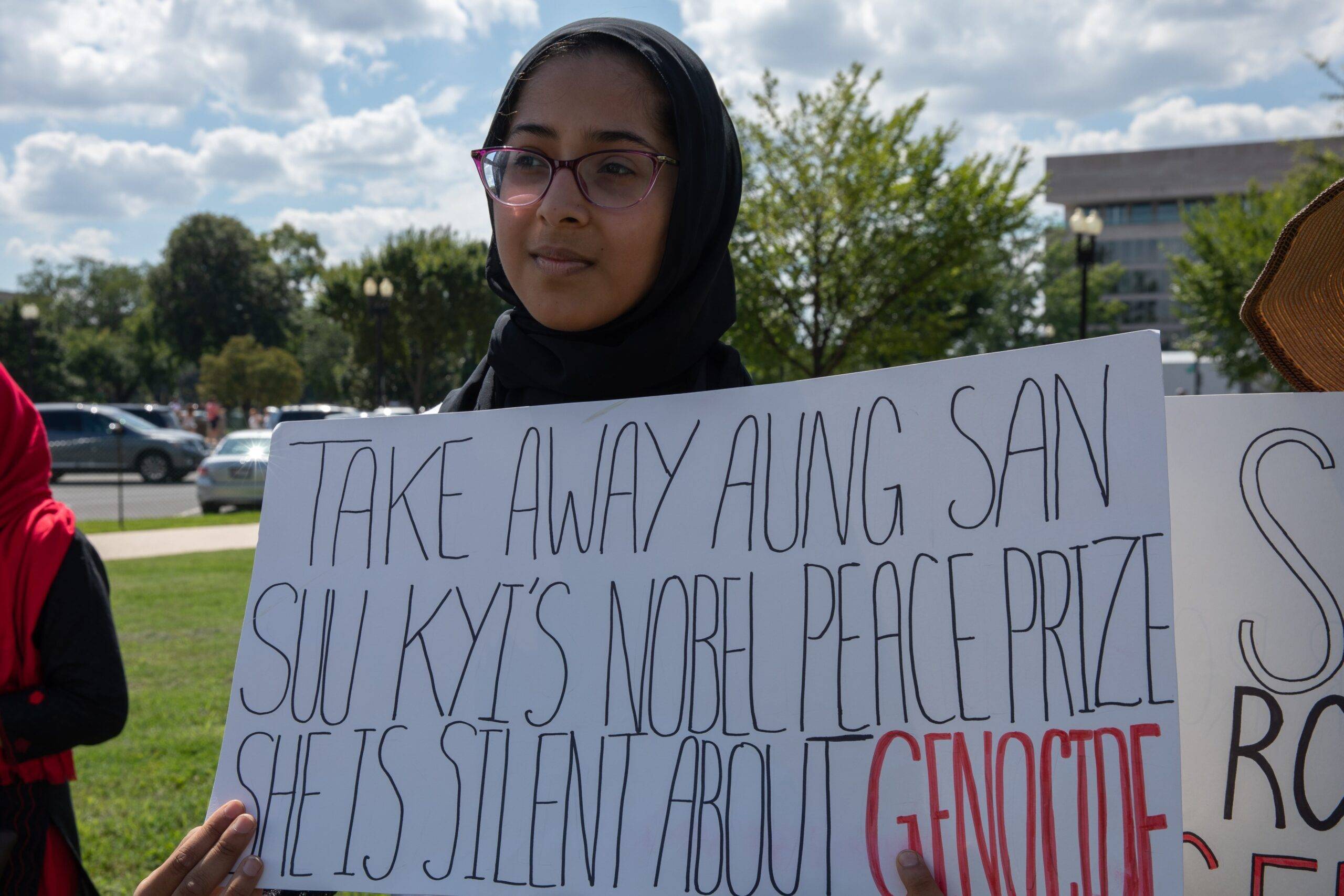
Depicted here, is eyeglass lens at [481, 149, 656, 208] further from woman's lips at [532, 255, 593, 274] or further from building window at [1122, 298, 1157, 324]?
building window at [1122, 298, 1157, 324]

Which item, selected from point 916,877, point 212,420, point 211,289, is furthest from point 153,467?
point 211,289

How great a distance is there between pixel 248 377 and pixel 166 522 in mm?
32294

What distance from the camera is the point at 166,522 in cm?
1565

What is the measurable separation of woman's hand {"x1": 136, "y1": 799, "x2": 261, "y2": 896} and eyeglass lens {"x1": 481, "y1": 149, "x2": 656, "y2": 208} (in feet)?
3.38

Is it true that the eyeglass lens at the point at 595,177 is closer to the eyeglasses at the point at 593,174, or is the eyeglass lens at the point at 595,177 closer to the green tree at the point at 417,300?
the eyeglasses at the point at 593,174

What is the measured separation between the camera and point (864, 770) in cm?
131

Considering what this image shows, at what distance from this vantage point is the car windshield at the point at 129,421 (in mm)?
25109

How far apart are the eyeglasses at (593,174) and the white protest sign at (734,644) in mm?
324

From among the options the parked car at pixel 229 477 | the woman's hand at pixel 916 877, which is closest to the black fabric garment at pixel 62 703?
the woman's hand at pixel 916 877

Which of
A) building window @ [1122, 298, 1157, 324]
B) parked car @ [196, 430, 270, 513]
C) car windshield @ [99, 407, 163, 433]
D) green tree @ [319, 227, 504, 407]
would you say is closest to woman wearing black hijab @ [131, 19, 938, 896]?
parked car @ [196, 430, 270, 513]

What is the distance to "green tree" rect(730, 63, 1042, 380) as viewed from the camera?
17.3 metres

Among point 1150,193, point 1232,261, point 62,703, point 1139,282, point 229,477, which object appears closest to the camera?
point 62,703

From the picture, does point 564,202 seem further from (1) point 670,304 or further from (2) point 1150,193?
(2) point 1150,193

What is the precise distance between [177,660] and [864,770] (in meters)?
7.20
